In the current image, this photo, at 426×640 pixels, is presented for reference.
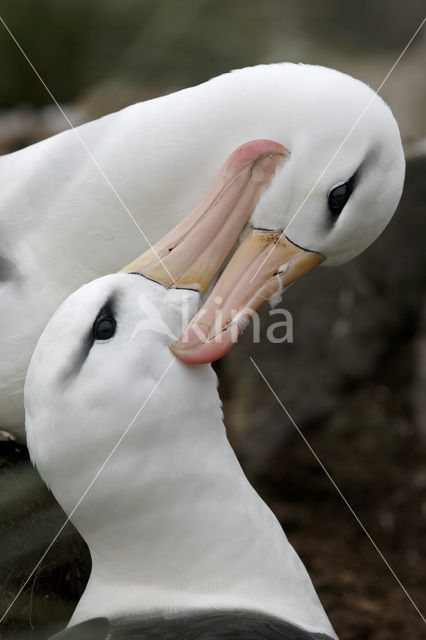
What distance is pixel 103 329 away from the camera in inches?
117

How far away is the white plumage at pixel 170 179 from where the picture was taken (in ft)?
12.2

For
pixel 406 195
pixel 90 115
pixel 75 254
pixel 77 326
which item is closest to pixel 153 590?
pixel 77 326

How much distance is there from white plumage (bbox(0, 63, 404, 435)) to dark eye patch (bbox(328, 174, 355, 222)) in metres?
0.02

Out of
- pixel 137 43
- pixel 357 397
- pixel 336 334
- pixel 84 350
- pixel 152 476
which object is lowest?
pixel 357 397

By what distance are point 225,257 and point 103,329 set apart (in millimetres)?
708

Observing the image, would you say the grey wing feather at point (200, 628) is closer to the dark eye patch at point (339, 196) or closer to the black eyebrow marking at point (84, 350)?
the black eyebrow marking at point (84, 350)

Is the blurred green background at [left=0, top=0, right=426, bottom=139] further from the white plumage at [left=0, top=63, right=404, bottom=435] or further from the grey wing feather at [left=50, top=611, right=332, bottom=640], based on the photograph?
the grey wing feather at [left=50, top=611, right=332, bottom=640]

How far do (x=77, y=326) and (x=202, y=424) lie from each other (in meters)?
0.53

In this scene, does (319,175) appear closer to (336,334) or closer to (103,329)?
(103,329)

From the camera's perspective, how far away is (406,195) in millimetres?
6605

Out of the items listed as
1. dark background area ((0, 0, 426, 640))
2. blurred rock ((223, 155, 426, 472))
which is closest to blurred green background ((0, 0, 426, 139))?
dark background area ((0, 0, 426, 640))

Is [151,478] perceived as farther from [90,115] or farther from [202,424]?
[90,115]

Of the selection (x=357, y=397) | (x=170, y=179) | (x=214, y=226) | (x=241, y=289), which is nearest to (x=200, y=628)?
(x=241, y=289)

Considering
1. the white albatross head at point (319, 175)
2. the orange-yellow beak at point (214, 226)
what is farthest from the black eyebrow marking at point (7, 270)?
the white albatross head at point (319, 175)
